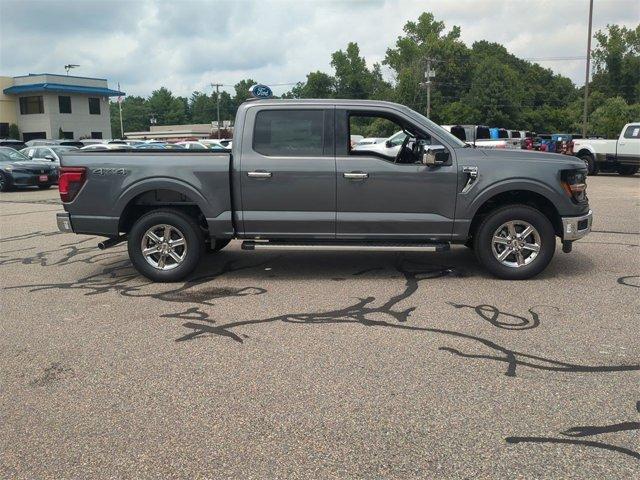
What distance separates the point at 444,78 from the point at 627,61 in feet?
87.9

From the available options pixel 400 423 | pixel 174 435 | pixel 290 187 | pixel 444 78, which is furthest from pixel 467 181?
pixel 444 78

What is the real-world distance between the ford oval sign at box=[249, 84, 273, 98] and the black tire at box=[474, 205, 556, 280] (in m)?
3.15

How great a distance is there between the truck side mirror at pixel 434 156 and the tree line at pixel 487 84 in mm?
33603

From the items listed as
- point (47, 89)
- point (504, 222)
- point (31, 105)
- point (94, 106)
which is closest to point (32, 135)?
point (31, 105)

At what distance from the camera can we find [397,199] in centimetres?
642

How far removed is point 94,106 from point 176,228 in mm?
56019

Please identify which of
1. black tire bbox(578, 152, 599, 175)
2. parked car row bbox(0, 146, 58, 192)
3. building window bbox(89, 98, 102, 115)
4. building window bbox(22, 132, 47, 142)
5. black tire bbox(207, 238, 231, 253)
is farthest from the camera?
building window bbox(89, 98, 102, 115)

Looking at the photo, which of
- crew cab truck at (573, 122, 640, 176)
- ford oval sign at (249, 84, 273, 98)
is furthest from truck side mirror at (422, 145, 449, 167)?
crew cab truck at (573, 122, 640, 176)

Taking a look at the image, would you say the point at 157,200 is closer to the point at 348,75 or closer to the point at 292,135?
the point at 292,135

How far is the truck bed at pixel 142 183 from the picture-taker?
6.47 m

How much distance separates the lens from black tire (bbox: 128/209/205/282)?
6.61 metres

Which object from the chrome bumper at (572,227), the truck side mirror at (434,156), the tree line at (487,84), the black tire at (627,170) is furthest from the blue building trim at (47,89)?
the chrome bumper at (572,227)

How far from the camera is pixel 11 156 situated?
2108 cm

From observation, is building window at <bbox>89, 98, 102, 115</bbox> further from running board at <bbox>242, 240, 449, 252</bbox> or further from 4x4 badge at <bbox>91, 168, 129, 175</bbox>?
running board at <bbox>242, 240, 449, 252</bbox>
